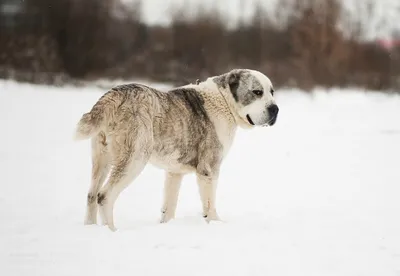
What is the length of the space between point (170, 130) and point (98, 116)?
89 centimetres

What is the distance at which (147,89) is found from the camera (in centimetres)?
576

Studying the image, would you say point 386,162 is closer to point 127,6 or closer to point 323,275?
point 323,275

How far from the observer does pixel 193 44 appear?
4038 cm

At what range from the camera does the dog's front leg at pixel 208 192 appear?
19.9 feet

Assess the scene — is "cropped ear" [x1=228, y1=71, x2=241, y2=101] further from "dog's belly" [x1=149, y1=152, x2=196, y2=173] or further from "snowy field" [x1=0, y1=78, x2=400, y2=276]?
"snowy field" [x1=0, y1=78, x2=400, y2=276]

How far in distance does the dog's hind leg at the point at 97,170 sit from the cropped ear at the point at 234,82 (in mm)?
1811

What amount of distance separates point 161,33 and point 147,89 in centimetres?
3752

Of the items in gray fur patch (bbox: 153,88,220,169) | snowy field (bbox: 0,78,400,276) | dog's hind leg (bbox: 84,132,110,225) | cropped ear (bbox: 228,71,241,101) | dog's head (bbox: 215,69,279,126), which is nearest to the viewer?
snowy field (bbox: 0,78,400,276)

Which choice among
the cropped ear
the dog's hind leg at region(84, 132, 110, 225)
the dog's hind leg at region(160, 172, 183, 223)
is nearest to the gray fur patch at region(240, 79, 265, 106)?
the cropped ear

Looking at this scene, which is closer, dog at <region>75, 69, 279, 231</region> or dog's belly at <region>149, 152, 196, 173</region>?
dog at <region>75, 69, 279, 231</region>

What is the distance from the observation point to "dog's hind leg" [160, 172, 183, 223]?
6.36 meters

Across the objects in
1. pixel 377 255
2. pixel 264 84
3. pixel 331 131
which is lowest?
pixel 331 131

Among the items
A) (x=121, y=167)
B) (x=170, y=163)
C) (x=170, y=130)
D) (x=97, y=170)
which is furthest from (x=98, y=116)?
(x=170, y=163)

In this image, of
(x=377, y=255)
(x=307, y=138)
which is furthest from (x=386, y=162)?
(x=377, y=255)
